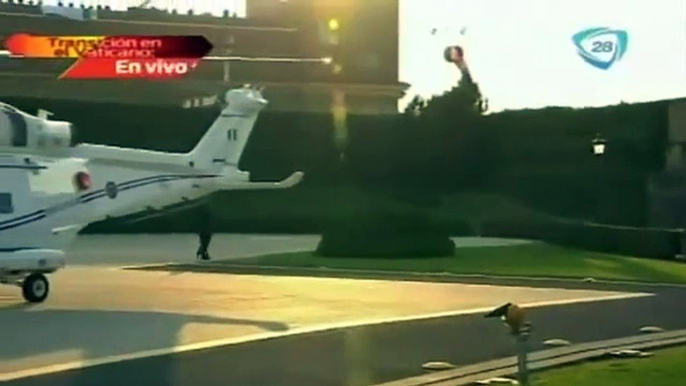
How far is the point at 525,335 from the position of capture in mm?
11336

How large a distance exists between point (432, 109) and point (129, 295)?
114 feet

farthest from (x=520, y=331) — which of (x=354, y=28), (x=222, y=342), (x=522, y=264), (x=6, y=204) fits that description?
(x=354, y=28)

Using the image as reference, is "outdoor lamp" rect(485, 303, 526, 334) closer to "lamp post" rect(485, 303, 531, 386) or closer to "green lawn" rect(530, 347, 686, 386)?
"lamp post" rect(485, 303, 531, 386)

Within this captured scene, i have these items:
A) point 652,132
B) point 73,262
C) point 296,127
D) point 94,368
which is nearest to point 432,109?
point 296,127

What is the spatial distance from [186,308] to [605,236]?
18.8 m

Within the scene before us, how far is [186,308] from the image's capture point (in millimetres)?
20297

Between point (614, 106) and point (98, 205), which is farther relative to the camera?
point (614, 106)

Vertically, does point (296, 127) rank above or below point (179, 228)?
above

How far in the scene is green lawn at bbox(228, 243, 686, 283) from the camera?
27073mm

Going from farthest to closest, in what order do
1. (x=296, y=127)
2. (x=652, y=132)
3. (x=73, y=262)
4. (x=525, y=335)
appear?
(x=296, y=127) < (x=652, y=132) < (x=73, y=262) < (x=525, y=335)

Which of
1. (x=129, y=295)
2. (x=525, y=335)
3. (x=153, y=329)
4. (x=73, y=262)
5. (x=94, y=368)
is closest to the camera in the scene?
(x=525, y=335)

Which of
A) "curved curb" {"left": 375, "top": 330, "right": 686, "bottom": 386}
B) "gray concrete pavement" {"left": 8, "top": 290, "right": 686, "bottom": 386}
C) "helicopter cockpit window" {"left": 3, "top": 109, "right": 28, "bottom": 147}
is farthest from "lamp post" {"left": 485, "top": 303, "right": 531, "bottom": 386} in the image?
"helicopter cockpit window" {"left": 3, "top": 109, "right": 28, "bottom": 147}

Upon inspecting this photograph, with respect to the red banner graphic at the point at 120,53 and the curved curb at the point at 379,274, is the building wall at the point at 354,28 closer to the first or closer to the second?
the red banner graphic at the point at 120,53

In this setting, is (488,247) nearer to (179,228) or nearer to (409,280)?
(409,280)
